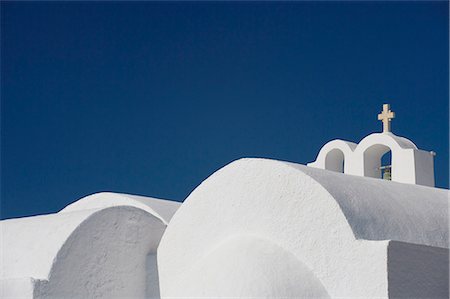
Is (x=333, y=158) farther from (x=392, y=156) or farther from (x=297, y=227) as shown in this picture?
(x=297, y=227)

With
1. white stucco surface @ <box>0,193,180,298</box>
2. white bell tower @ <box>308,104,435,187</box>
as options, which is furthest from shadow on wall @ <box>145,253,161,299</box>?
white bell tower @ <box>308,104,435,187</box>

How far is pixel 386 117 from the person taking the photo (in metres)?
14.8

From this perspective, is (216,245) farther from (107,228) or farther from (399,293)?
(399,293)

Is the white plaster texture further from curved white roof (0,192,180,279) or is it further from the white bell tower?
curved white roof (0,192,180,279)

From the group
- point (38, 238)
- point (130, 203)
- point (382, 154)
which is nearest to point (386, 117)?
point (382, 154)

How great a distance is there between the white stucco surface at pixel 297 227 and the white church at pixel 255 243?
0.01 m

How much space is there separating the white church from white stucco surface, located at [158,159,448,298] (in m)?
0.01

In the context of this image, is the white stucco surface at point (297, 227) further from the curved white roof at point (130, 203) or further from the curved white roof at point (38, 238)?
the curved white roof at point (130, 203)

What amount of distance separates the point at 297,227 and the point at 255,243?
0.56 meters

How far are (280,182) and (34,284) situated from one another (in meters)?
3.44

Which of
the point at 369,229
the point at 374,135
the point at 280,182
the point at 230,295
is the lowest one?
the point at 230,295

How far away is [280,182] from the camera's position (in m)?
10.7

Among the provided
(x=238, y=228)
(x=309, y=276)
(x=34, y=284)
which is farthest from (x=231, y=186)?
(x=34, y=284)

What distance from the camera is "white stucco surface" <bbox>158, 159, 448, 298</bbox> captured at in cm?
975
